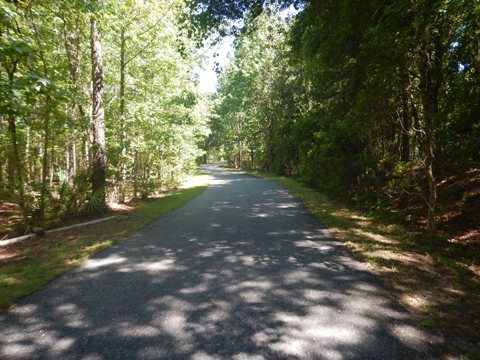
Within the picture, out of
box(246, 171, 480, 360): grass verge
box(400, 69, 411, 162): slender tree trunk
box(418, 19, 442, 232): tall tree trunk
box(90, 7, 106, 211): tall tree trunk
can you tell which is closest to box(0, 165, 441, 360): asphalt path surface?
box(246, 171, 480, 360): grass verge

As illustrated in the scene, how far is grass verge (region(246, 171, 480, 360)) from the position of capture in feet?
9.95

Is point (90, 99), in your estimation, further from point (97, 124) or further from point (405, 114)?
point (405, 114)

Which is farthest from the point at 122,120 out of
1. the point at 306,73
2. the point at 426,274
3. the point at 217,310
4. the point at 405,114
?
the point at 426,274

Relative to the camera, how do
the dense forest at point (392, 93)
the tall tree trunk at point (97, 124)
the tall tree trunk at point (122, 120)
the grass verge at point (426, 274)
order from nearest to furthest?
the grass verge at point (426, 274) < the dense forest at point (392, 93) < the tall tree trunk at point (97, 124) < the tall tree trunk at point (122, 120)

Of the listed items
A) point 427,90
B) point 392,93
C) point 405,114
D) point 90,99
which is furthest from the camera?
point 90,99

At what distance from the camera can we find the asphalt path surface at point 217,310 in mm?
2756

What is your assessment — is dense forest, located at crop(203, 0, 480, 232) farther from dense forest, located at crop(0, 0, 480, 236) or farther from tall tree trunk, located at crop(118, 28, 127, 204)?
tall tree trunk, located at crop(118, 28, 127, 204)

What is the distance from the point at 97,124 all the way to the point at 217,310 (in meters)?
9.26

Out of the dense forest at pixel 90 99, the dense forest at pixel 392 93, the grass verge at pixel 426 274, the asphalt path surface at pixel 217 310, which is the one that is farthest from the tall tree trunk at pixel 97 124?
the grass verge at pixel 426 274

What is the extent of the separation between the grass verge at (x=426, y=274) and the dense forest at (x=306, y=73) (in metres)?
1.10

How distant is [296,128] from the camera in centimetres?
1469

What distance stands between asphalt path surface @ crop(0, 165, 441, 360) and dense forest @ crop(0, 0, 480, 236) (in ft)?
11.8

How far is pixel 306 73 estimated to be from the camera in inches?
455

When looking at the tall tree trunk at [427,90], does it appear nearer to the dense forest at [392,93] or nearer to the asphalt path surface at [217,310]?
the dense forest at [392,93]
